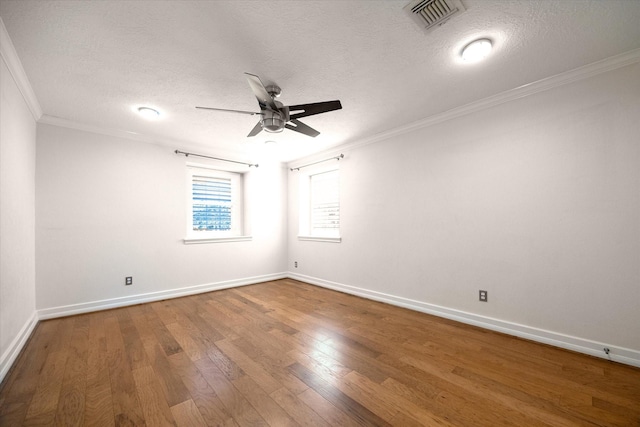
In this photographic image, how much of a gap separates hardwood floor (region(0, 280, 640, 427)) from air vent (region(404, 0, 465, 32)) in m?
2.34

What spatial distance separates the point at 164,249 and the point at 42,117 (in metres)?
2.03

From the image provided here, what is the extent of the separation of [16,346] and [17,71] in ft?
7.37

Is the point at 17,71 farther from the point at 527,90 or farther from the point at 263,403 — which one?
the point at 527,90

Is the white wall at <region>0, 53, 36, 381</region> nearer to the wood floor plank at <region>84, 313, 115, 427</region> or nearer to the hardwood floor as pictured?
the hardwood floor

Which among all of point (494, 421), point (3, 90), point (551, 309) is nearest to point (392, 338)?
point (494, 421)

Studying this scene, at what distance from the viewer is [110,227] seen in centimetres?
329

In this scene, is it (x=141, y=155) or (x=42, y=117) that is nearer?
(x=42, y=117)

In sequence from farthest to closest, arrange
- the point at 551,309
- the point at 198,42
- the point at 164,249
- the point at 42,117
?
1. the point at 164,249
2. the point at 42,117
3. the point at 551,309
4. the point at 198,42

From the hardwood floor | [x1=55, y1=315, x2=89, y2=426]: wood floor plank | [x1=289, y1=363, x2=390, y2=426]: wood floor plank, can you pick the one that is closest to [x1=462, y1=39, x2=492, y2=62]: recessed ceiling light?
the hardwood floor

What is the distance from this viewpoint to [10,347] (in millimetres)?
1961

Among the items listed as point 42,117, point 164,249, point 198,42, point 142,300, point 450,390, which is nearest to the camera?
point 450,390

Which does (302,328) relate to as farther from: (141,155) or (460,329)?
(141,155)

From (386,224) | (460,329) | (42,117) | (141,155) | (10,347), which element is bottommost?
(460,329)

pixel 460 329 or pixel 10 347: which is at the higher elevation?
pixel 10 347
